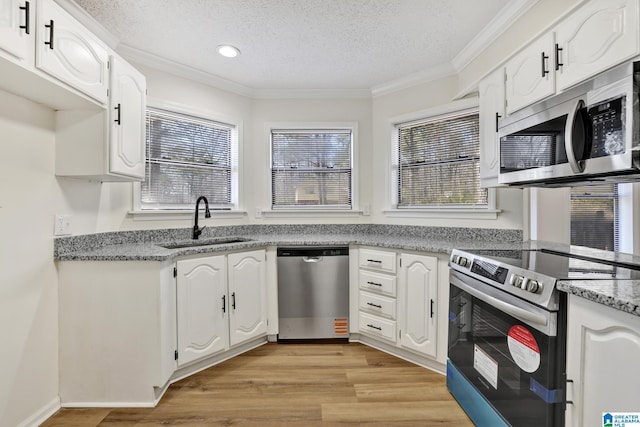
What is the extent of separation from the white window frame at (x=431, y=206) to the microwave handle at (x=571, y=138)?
1130mm

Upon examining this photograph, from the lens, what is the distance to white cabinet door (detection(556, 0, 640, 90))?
1.17 metres

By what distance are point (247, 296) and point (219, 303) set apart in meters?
0.26

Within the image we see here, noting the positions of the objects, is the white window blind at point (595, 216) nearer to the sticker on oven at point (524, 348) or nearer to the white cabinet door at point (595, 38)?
the white cabinet door at point (595, 38)

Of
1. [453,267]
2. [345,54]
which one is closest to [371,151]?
[345,54]

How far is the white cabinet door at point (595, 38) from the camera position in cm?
117

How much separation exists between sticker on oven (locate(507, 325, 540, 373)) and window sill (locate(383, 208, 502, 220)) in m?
1.29

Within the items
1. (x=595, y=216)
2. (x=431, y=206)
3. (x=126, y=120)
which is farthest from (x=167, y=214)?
(x=595, y=216)

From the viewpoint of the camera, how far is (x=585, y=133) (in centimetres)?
125

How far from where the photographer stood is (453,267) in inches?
72.0

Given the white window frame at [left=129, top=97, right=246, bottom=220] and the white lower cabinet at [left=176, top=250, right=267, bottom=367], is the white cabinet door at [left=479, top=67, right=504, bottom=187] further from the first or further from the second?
the white window frame at [left=129, top=97, right=246, bottom=220]

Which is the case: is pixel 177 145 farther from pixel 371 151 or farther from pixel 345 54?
pixel 371 151

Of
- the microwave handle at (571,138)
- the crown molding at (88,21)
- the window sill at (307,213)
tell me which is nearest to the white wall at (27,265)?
the crown molding at (88,21)

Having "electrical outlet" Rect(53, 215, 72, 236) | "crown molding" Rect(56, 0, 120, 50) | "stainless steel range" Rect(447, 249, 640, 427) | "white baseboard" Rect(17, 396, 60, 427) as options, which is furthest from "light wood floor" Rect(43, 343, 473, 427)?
"crown molding" Rect(56, 0, 120, 50)

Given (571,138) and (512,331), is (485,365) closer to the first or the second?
(512,331)
